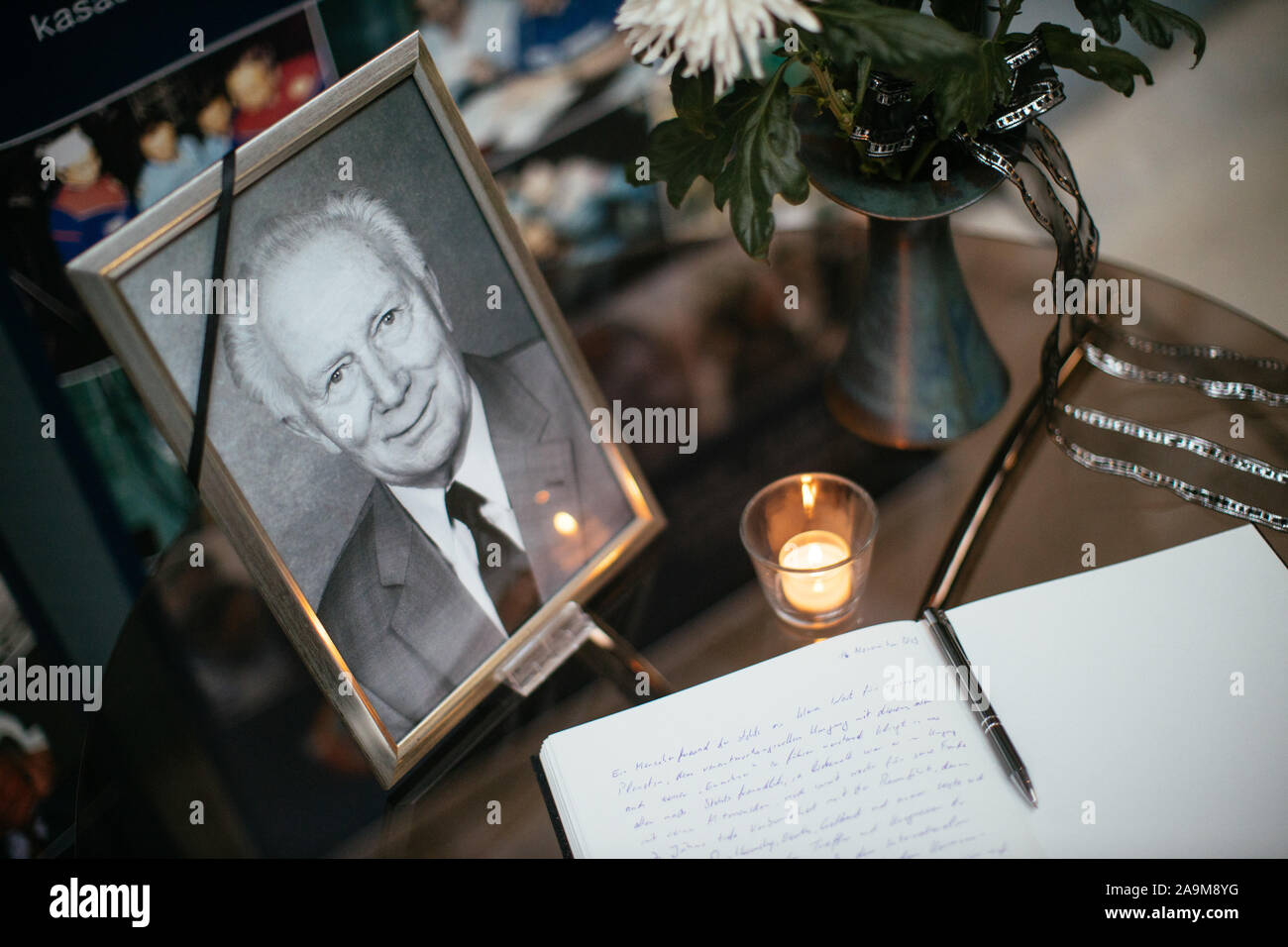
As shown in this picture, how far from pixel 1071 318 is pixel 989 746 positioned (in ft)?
1.41

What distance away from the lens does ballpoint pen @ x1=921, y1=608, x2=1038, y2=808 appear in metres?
0.58

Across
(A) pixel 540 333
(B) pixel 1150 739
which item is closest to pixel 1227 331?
(B) pixel 1150 739

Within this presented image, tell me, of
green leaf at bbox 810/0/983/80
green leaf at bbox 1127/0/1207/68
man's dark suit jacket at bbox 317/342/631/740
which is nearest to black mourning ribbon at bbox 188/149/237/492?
man's dark suit jacket at bbox 317/342/631/740

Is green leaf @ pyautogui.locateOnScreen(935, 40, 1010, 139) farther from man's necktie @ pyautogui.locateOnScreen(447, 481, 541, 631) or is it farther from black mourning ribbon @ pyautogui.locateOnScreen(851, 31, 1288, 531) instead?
man's necktie @ pyautogui.locateOnScreen(447, 481, 541, 631)

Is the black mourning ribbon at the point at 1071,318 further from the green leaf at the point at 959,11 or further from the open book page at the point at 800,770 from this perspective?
the open book page at the point at 800,770

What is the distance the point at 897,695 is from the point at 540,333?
35 cm

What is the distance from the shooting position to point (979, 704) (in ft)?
2.00

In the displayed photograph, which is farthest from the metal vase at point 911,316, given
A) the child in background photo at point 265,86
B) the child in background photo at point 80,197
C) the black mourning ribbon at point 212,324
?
the child in background photo at point 80,197

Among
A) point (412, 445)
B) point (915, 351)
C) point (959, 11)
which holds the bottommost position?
point (915, 351)

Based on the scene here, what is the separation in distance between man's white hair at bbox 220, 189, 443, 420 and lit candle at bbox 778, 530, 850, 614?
1.13 ft

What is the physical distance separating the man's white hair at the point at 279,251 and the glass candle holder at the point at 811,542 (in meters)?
0.31

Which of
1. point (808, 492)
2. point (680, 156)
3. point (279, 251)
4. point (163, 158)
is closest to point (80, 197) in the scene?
point (163, 158)

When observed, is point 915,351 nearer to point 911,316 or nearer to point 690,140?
point 911,316

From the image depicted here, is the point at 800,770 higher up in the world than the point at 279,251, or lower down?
lower down
